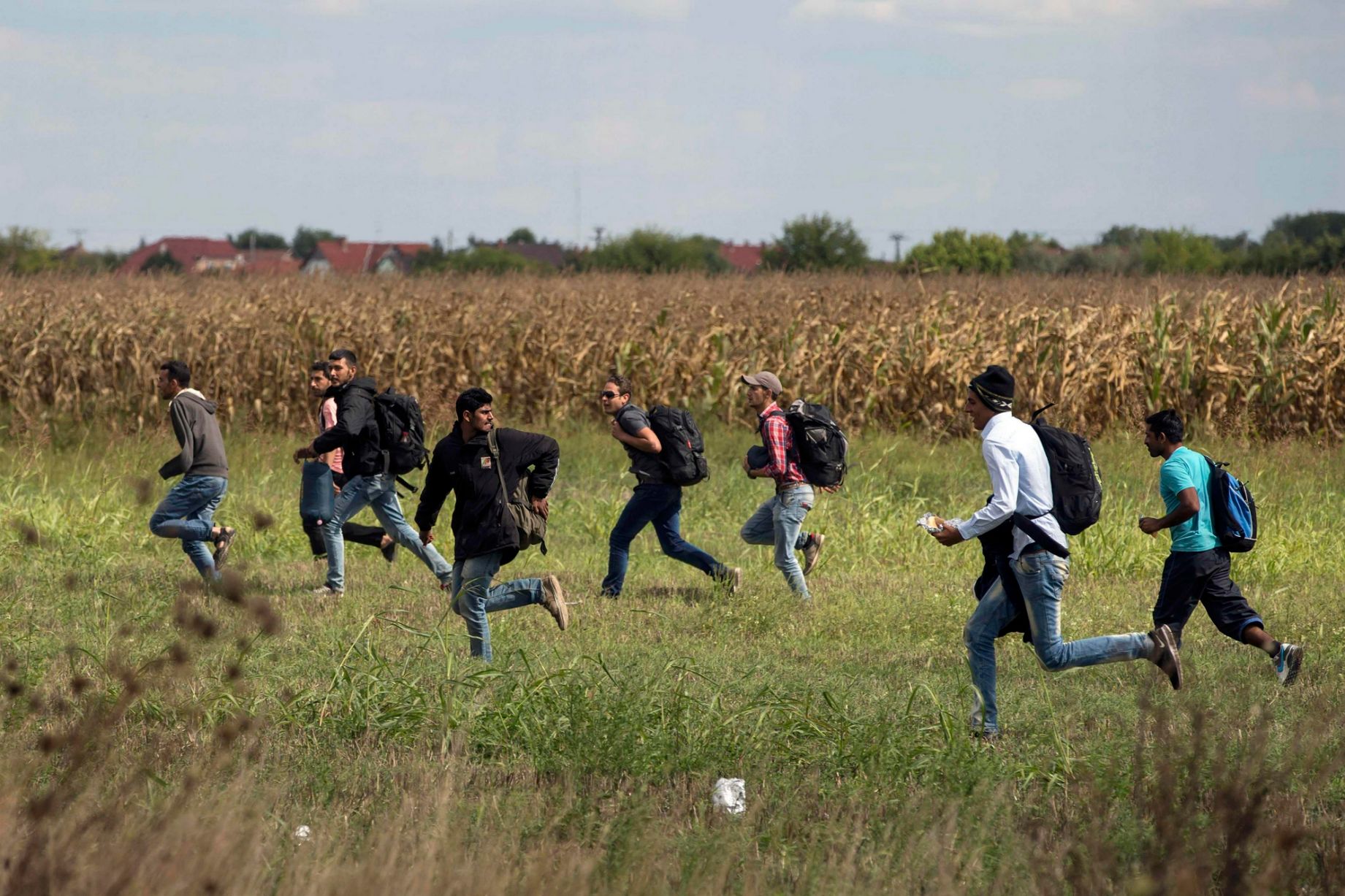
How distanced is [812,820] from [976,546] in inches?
306

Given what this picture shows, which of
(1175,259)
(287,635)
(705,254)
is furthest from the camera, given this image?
(705,254)

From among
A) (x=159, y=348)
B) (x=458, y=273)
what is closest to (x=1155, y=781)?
(x=159, y=348)

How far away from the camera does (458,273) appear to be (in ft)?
86.4

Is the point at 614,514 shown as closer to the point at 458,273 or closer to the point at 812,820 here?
the point at 812,820

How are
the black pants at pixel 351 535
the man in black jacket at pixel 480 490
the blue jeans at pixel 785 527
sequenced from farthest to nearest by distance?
1. the black pants at pixel 351 535
2. the blue jeans at pixel 785 527
3. the man in black jacket at pixel 480 490

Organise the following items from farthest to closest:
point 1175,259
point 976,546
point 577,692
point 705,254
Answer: point 705,254, point 1175,259, point 976,546, point 577,692

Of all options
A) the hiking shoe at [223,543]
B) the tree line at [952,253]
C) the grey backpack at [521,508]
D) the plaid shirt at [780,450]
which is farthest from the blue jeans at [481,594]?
the tree line at [952,253]

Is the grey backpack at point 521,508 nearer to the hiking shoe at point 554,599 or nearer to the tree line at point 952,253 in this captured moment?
the hiking shoe at point 554,599

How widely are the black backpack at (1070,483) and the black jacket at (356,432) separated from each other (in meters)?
5.19

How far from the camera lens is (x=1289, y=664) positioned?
831 cm

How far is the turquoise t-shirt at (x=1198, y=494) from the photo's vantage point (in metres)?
8.34

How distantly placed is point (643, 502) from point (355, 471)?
6.95ft

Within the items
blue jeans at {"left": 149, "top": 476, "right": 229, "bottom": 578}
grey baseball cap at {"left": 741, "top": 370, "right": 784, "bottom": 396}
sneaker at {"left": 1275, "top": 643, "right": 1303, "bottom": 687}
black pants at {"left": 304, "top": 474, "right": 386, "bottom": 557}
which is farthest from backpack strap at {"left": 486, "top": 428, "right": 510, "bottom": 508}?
sneaker at {"left": 1275, "top": 643, "right": 1303, "bottom": 687}

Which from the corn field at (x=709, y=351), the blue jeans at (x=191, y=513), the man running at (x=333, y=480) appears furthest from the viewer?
the corn field at (x=709, y=351)
